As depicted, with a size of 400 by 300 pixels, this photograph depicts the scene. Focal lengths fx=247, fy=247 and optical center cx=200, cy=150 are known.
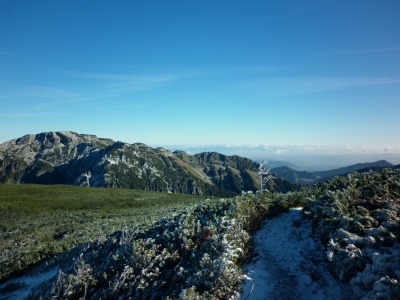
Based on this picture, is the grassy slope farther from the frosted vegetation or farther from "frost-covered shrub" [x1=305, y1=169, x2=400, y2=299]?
"frost-covered shrub" [x1=305, y1=169, x2=400, y2=299]

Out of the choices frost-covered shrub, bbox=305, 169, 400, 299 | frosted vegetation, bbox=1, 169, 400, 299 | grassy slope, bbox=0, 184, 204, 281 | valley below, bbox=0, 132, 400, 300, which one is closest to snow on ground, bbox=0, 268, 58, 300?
valley below, bbox=0, 132, 400, 300

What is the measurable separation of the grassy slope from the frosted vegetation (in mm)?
4749

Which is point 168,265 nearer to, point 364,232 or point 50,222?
point 364,232

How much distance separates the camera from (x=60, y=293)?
768 cm

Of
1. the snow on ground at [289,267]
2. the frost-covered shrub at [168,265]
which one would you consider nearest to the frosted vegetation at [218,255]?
the frost-covered shrub at [168,265]

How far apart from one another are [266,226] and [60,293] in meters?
9.46

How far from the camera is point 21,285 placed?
508 inches

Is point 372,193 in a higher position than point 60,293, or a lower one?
higher

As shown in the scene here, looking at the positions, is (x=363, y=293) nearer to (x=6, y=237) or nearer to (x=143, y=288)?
(x=143, y=288)

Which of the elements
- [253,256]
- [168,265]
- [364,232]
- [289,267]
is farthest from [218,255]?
[364,232]

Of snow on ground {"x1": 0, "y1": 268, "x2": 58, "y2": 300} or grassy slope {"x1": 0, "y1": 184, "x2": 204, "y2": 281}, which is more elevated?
snow on ground {"x1": 0, "y1": 268, "x2": 58, "y2": 300}

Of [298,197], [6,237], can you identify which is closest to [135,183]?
[6,237]

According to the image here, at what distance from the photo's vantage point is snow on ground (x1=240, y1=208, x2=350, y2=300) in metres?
7.77

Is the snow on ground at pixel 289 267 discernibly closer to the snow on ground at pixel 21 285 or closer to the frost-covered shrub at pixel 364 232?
the frost-covered shrub at pixel 364 232
